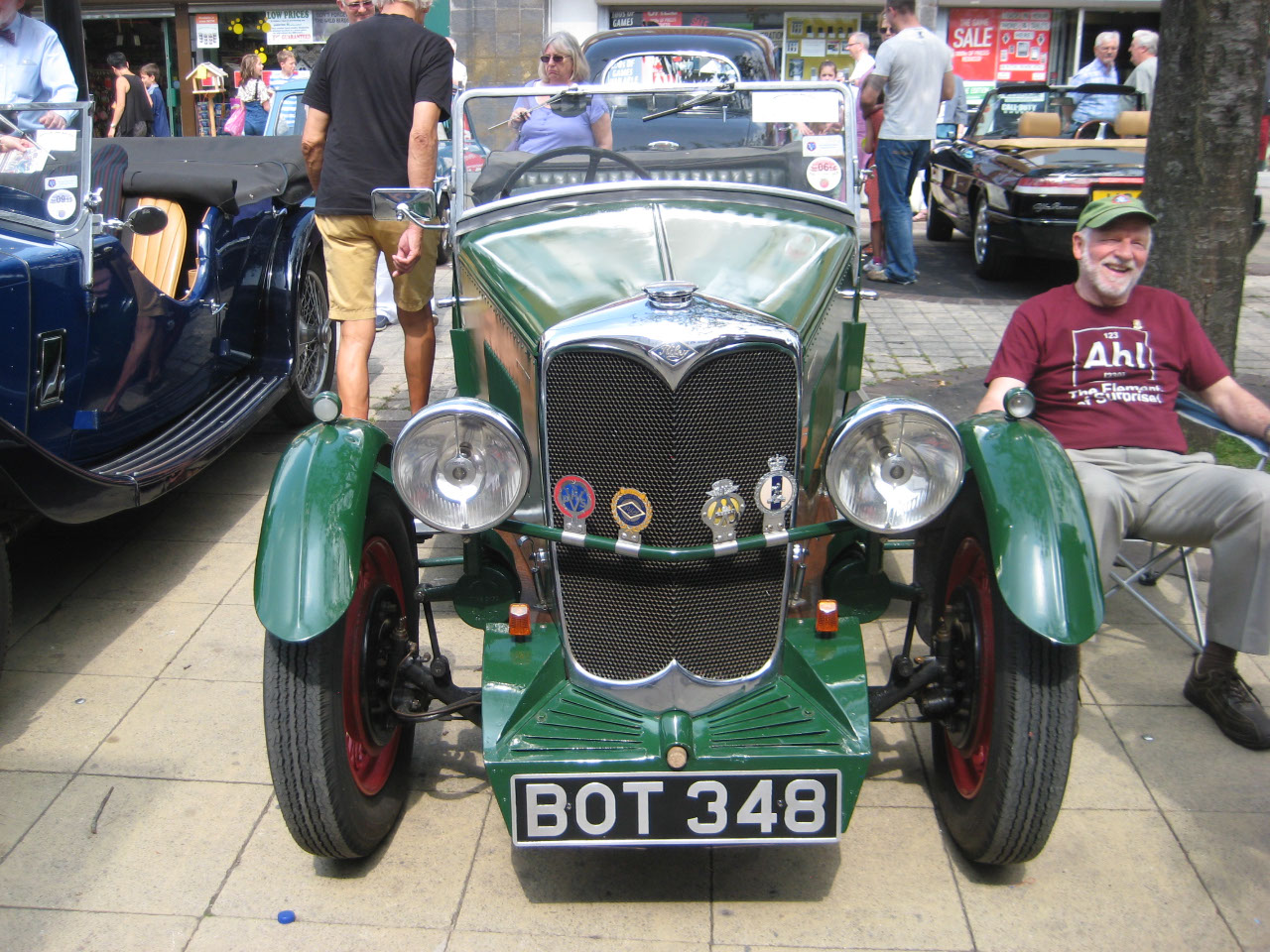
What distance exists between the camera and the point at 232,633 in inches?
160

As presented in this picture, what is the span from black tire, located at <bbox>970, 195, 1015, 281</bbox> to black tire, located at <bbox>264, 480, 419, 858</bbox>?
717cm

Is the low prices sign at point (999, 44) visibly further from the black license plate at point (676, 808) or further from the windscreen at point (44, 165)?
the black license plate at point (676, 808)

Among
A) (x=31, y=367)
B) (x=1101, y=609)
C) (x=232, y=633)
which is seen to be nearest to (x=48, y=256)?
(x=31, y=367)

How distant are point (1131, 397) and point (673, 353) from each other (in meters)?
1.79

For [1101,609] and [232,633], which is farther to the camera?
[232,633]

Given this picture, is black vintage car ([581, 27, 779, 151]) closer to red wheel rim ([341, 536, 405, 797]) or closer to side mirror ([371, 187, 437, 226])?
side mirror ([371, 187, 437, 226])

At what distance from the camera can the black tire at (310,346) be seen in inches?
233

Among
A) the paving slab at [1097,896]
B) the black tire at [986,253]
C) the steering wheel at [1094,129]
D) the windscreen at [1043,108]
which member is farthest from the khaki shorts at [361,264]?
the steering wheel at [1094,129]

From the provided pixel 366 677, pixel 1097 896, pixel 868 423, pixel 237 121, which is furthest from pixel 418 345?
pixel 237 121

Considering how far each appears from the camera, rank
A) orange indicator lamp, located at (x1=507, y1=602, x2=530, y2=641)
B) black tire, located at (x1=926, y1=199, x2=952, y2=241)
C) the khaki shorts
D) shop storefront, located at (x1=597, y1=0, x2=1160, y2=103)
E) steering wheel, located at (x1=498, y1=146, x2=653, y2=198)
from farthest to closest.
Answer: shop storefront, located at (x1=597, y1=0, x2=1160, y2=103) → black tire, located at (x1=926, y1=199, x2=952, y2=241) → the khaki shorts → steering wheel, located at (x1=498, y1=146, x2=653, y2=198) → orange indicator lamp, located at (x1=507, y1=602, x2=530, y2=641)

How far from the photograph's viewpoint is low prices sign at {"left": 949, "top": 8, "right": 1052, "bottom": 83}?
17.0 m

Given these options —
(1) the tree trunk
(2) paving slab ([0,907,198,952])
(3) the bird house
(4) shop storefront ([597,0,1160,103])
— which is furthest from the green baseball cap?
(4) shop storefront ([597,0,1160,103])

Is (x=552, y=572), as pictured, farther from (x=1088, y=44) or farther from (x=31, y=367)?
(x=1088, y=44)

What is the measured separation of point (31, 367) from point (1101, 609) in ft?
10.8
